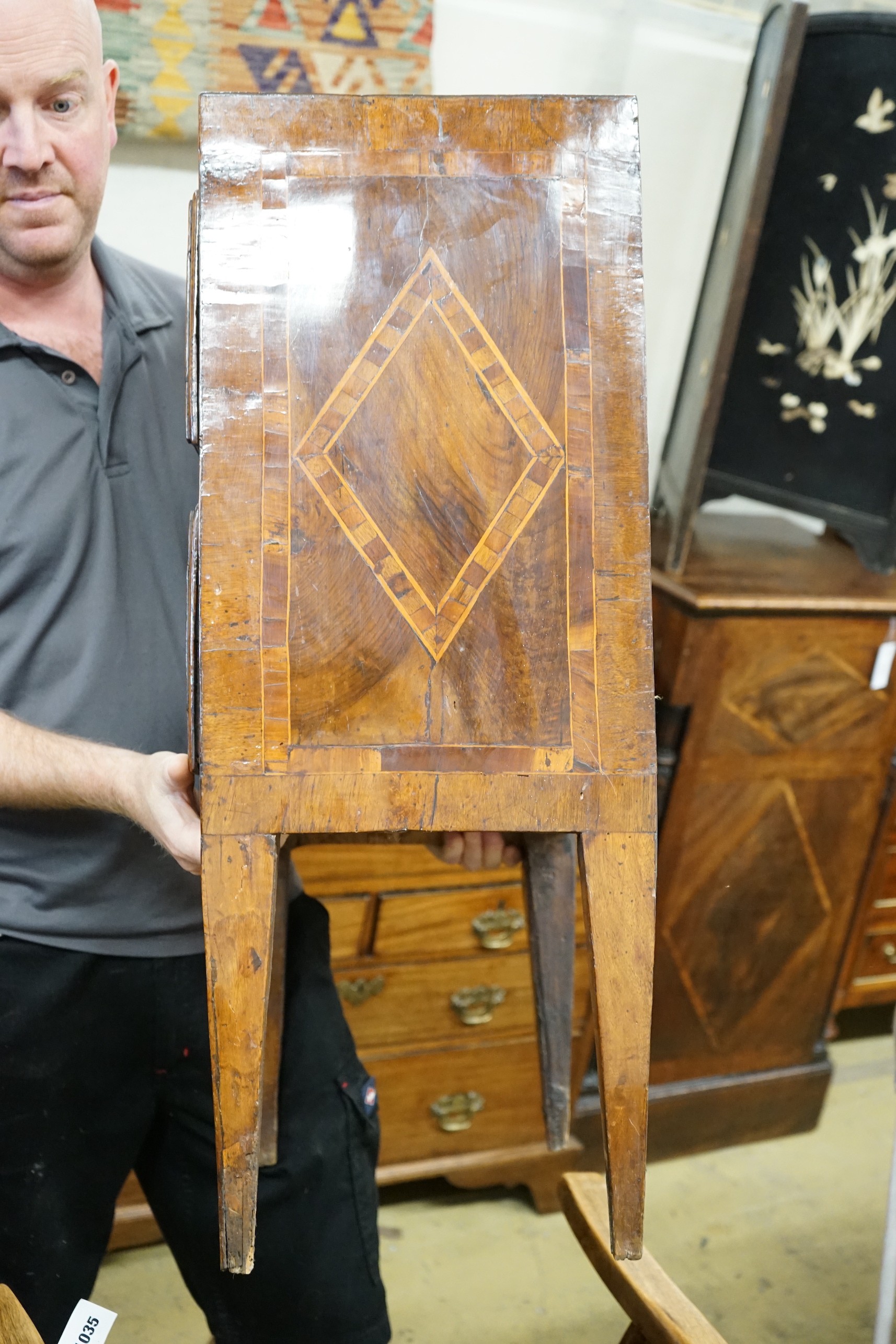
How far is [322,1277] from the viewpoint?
48.8 inches

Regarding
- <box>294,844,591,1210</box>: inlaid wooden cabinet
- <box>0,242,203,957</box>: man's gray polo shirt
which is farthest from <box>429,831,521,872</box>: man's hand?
<box>294,844,591,1210</box>: inlaid wooden cabinet

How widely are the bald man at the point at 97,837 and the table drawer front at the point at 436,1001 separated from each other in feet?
2.14

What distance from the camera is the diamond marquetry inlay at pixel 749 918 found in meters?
2.16

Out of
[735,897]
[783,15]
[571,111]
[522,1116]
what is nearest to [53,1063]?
[571,111]

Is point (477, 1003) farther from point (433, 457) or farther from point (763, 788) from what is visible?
point (433, 457)

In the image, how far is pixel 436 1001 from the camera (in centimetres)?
201

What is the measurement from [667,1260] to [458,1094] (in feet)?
1.51

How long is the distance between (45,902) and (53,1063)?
0.16 meters

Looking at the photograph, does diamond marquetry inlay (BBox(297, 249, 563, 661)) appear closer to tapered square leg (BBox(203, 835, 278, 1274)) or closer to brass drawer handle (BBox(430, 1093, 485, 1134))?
tapered square leg (BBox(203, 835, 278, 1274))

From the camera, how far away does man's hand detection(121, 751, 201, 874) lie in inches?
38.3

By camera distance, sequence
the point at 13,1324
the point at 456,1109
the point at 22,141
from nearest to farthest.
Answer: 1. the point at 13,1324
2. the point at 22,141
3. the point at 456,1109

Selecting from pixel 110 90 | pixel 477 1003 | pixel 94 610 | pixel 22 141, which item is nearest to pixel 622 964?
pixel 94 610

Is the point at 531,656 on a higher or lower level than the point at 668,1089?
higher

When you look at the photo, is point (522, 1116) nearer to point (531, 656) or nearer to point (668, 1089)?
point (668, 1089)
